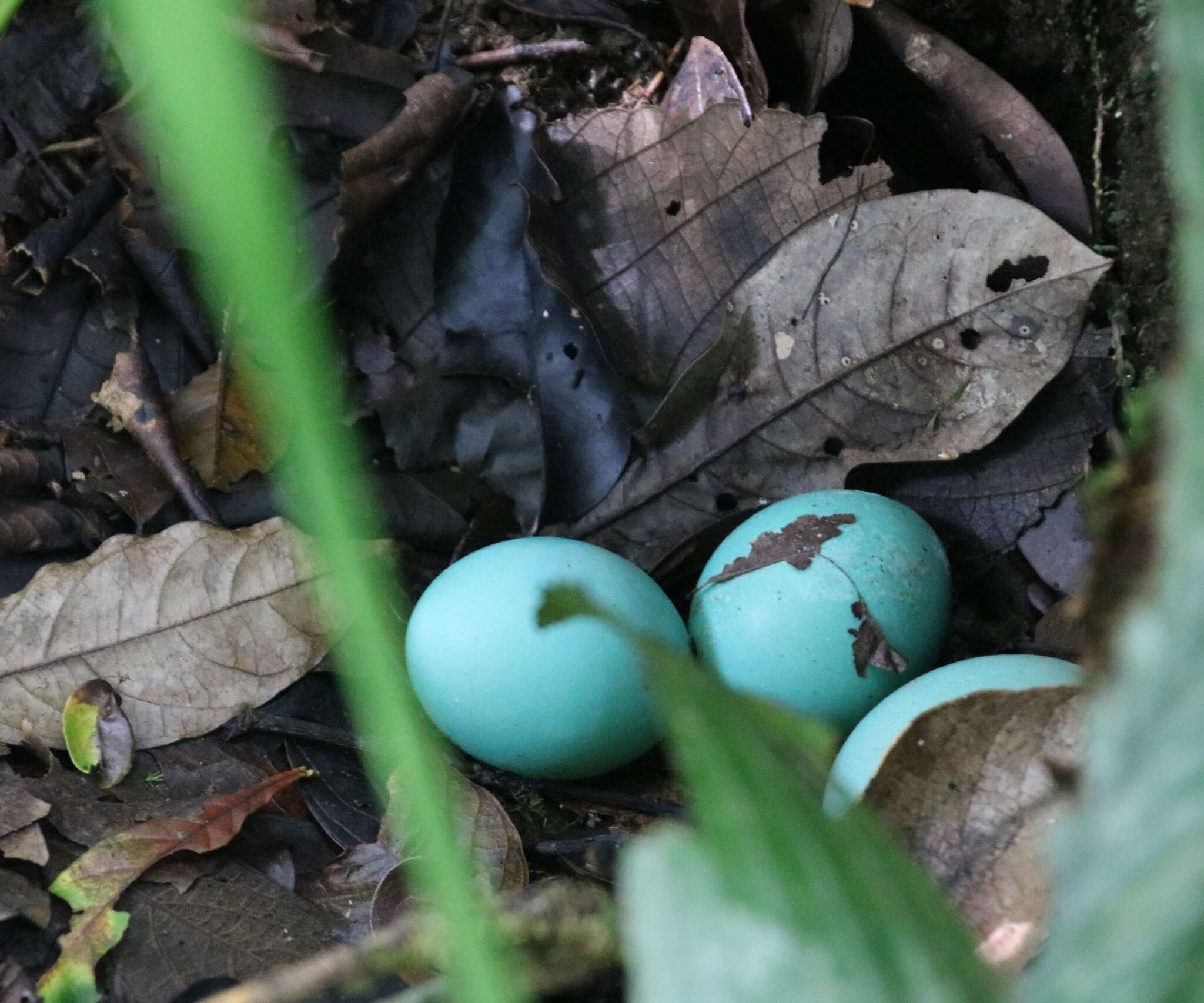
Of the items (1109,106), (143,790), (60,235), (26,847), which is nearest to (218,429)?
(60,235)

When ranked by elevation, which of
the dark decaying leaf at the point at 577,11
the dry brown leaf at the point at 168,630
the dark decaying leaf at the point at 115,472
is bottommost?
the dry brown leaf at the point at 168,630

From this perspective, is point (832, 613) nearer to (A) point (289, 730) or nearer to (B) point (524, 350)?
(B) point (524, 350)

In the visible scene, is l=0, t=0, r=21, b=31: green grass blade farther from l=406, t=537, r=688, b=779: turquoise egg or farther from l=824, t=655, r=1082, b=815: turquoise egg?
l=824, t=655, r=1082, b=815: turquoise egg

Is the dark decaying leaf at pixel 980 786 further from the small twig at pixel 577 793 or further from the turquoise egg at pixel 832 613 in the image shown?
the small twig at pixel 577 793

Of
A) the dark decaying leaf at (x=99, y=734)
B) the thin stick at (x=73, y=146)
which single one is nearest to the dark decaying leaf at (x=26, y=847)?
the dark decaying leaf at (x=99, y=734)

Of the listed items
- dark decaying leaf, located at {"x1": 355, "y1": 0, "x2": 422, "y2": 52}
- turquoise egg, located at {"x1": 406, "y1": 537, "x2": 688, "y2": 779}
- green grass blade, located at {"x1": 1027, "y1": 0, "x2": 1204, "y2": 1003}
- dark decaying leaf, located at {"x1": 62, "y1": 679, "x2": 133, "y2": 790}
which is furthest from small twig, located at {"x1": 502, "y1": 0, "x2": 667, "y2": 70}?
green grass blade, located at {"x1": 1027, "y1": 0, "x2": 1204, "y2": 1003}

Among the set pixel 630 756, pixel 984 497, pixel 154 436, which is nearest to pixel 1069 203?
pixel 984 497
